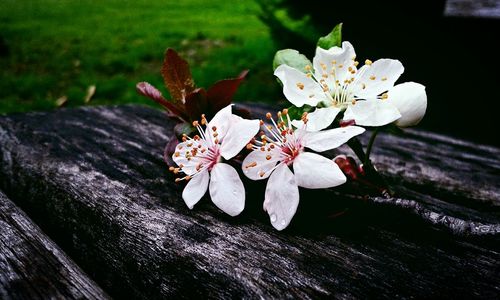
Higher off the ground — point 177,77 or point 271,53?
point 271,53

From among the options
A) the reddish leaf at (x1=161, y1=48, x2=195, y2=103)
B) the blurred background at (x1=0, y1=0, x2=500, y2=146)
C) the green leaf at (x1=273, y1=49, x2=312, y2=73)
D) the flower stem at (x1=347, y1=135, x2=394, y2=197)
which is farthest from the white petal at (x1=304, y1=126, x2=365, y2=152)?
the blurred background at (x1=0, y1=0, x2=500, y2=146)

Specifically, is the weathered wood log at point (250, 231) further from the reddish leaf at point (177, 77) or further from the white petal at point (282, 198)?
the reddish leaf at point (177, 77)

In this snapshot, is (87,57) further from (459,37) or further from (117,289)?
(117,289)

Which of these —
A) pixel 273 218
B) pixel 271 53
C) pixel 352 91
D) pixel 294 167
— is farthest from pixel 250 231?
pixel 271 53

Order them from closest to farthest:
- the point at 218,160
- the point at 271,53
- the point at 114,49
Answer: the point at 218,160 → the point at 271,53 → the point at 114,49

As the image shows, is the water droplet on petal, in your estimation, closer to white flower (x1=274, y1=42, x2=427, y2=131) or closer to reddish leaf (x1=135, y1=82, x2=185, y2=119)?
white flower (x1=274, y1=42, x2=427, y2=131)

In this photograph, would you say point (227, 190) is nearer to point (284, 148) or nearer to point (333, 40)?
point (284, 148)
